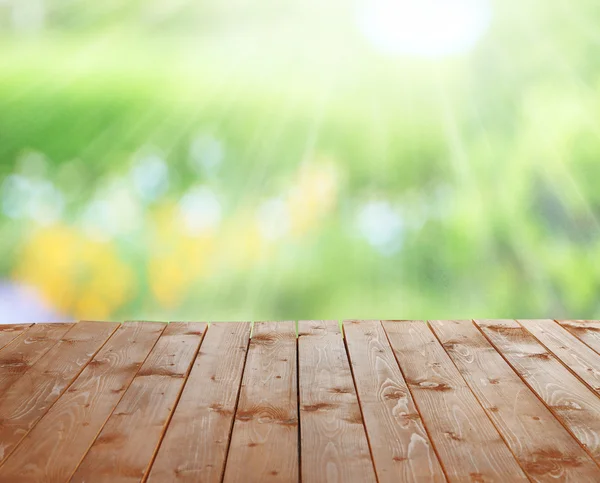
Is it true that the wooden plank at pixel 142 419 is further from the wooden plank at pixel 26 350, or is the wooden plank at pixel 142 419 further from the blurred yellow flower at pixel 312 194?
the blurred yellow flower at pixel 312 194

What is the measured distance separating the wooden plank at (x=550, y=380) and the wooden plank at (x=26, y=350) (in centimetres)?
127

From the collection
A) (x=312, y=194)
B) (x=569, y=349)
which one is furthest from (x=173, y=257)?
(x=569, y=349)

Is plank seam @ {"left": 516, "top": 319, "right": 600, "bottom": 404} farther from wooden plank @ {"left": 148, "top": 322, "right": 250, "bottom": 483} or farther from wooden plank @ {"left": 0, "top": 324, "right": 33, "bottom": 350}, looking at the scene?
wooden plank @ {"left": 0, "top": 324, "right": 33, "bottom": 350}

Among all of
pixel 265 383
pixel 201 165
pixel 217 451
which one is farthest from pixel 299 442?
pixel 201 165

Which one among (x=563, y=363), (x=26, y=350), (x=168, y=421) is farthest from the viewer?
(x=26, y=350)

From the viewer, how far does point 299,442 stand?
5.26 ft

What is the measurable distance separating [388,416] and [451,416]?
138mm

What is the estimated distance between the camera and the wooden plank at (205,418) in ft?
4.88

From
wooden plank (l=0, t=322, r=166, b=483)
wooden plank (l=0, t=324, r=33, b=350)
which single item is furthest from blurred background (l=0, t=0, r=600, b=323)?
wooden plank (l=0, t=322, r=166, b=483)

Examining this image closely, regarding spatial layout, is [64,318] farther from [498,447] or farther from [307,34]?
[498,447]

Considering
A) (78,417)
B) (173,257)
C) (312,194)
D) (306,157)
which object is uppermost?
(306,157)

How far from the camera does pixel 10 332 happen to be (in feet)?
8.19

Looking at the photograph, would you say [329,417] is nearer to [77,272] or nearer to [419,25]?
[77,272]

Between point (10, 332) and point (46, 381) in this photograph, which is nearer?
point (46, 381)
